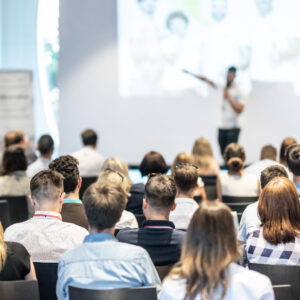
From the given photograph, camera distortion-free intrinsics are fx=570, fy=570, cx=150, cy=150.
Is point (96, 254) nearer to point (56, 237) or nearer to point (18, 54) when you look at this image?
point (56, 237)

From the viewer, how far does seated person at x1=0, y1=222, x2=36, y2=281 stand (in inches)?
95.2

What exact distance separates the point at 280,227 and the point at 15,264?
47.6 inches

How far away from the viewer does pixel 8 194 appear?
4.89 meters

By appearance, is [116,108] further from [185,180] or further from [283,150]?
[185,180]

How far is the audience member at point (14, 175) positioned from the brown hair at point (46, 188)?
1.96 m

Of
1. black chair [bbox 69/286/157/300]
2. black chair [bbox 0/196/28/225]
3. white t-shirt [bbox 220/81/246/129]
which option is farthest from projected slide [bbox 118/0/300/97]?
black chair [bbox 69/286/157/300]

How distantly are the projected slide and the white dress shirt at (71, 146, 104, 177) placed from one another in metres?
3.24

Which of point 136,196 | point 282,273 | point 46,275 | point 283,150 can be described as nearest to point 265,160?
point 283,150

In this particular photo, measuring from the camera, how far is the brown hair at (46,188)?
2932 mm

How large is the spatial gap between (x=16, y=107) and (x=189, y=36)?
9.48ft

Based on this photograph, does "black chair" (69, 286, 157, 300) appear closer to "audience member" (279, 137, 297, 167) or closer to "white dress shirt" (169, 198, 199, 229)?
"white dress shirt" (169, 198, 199, 229)

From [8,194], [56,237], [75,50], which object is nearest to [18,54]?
[75,50]

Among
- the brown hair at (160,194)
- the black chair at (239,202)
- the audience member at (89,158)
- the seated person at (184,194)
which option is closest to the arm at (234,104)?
the audience member at (89,158)

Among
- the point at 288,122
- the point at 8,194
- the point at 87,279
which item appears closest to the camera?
the point at 87,279
